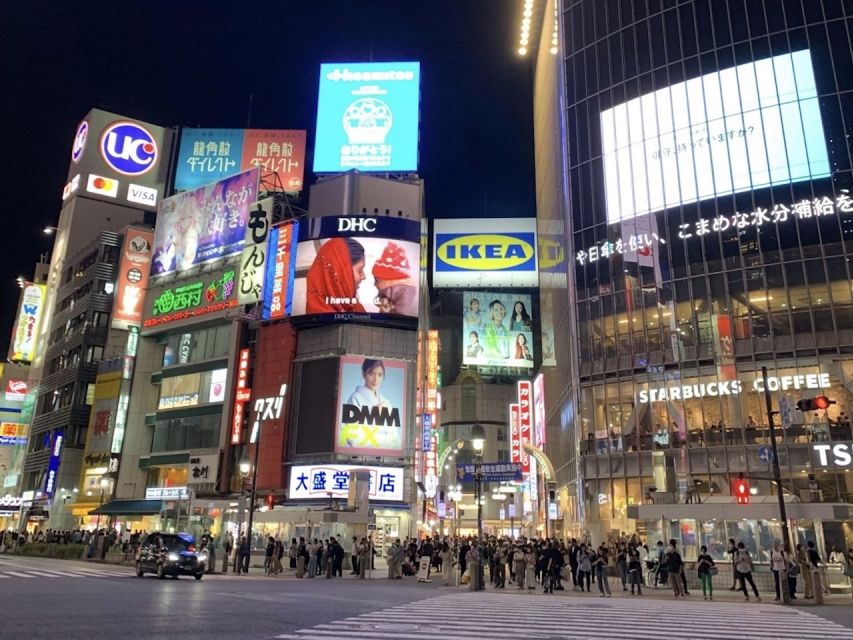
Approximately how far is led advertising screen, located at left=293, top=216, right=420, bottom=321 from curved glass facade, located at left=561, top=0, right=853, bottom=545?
12729 millimetres

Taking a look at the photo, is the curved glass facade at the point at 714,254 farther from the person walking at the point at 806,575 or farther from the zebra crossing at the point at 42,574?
the zebra crossing at the point at 42,574

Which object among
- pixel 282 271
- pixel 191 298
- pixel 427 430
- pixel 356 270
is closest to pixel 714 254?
pixel 427 430

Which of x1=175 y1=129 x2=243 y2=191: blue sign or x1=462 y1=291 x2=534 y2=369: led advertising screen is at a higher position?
x1=175 y1=129 x2=243 y2=191: blue sign

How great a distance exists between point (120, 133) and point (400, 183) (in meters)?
42.2

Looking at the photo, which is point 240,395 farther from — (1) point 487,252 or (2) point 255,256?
(1) point 487,252

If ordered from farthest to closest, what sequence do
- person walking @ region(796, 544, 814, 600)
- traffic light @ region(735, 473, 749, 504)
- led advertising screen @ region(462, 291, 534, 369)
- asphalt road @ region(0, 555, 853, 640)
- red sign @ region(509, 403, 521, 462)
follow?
led advertising screen @ region(462, 291, 534, 369) < red sign @ region(509, 403, 521, 462) < traffic light @ region(735, 473, 749, 504) < person walking @ region(796, 544, 814, 600) < asphalt road @ region(0, 555, 853, 640)

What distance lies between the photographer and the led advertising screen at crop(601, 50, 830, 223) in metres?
41.2

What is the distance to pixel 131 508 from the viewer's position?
54188 mm

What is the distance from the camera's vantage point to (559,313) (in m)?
56.0

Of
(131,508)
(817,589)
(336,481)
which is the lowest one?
(817,589)

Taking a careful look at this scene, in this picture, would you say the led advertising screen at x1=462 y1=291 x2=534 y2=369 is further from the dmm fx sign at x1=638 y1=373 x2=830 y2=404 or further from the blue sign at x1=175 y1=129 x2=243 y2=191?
the dmm fx sign at x1=638 y1=373 x2=830 y2=404

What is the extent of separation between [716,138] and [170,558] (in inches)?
1554

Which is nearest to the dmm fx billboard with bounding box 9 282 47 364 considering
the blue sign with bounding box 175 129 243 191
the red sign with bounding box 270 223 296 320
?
the blue sign with bounding box 175 129 243 191

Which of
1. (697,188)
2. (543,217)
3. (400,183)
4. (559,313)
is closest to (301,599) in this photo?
(697,188)
